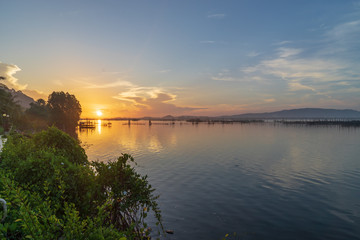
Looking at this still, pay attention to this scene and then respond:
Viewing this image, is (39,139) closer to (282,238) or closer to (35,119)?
(282,238)

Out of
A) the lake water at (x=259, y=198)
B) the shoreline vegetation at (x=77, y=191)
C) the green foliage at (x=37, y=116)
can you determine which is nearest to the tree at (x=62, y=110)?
the green foliage at (x=37, y=116)

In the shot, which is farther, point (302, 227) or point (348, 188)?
point (348, 188)

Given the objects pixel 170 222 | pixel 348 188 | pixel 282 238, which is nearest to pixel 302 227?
pixel 282 238

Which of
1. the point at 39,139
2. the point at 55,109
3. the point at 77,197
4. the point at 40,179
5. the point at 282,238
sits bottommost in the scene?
the point at 282,238

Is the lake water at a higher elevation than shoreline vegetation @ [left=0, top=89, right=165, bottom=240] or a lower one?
lower

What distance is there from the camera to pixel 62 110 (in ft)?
284

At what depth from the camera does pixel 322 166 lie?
3042 cm

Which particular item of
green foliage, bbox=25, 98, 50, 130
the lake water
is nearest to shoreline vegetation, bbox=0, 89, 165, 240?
the lake water

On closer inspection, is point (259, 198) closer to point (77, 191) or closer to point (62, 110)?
point (77, 191)

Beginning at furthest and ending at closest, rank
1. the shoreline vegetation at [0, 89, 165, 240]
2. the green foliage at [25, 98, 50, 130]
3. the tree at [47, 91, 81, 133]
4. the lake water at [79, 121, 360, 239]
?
the tree at [47, 91, 81, 133] → the green foliage at [25, 98, 50, 130] → the lake water at [79, 121, 360, 239] → the shoreline vegetation at [0, 89, 165, 240]

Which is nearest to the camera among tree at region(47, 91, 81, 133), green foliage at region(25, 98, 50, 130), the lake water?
the lake water

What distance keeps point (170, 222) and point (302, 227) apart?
8663 mm

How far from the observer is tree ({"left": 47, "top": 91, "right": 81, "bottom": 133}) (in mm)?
85188

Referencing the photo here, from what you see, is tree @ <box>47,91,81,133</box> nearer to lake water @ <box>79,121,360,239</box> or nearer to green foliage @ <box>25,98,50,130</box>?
green foliage @ <box>25,98,50,130</box>
